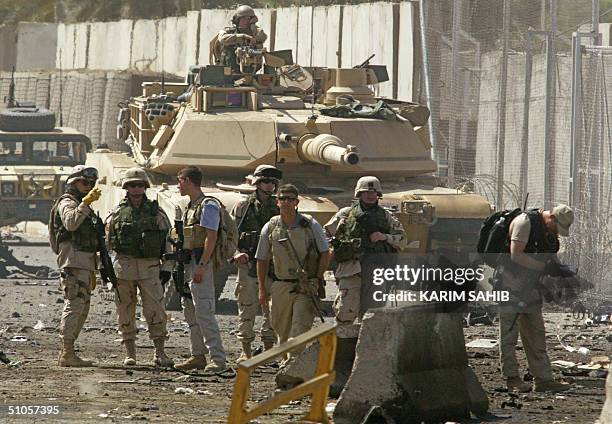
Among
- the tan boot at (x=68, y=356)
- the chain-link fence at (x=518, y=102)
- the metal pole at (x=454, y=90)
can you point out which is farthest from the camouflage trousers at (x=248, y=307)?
the metal pole at (x=454, y=90)

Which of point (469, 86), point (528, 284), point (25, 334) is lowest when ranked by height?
point (25, 334)

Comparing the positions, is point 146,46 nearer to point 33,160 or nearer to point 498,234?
point 33,160

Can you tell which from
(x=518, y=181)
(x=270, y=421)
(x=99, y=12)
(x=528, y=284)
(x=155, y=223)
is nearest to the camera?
(x=270, y=421)

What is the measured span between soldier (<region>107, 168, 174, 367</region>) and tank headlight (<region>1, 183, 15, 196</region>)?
10.9 metres

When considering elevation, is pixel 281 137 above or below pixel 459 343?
above

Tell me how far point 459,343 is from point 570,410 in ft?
2.57

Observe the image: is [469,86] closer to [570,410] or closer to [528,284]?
[528,284]

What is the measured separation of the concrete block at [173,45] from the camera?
32438 millimetres

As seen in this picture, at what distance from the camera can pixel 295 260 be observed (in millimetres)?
11461

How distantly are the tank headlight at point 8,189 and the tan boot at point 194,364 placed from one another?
11.4 metres

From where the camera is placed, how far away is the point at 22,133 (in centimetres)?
2475

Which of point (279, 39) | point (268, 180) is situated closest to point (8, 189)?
point (279, 39)

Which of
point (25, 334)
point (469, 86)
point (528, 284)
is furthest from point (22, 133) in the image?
point (528, 284)

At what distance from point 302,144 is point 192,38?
50.6 ft
